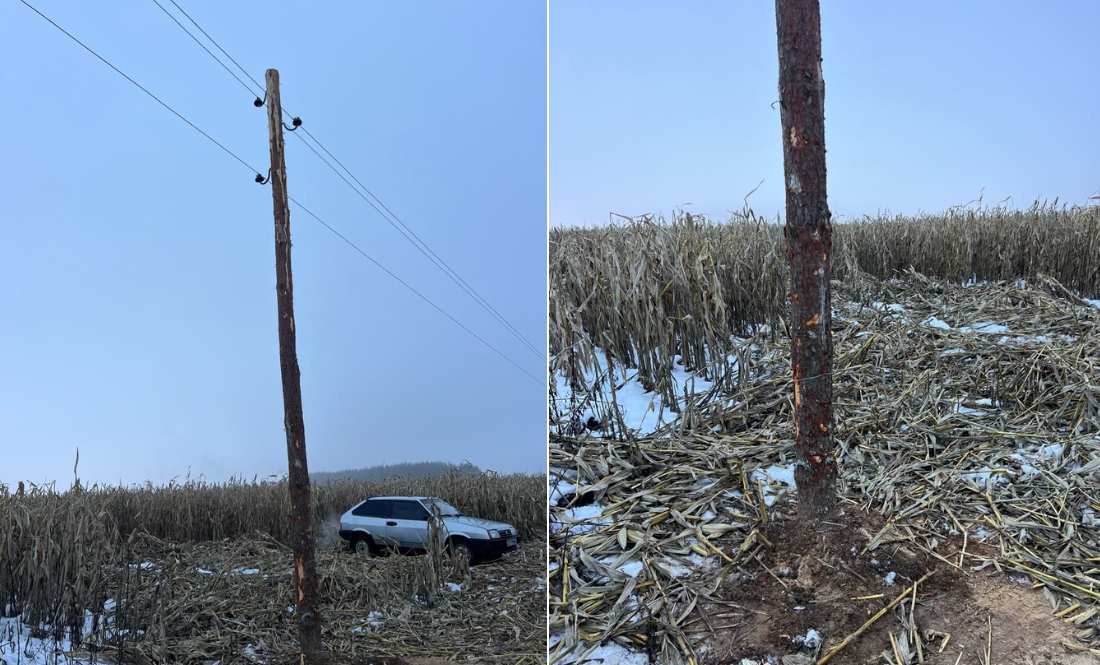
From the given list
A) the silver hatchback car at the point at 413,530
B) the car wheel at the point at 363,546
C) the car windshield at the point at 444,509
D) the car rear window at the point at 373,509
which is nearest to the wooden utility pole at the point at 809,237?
the silver hatchback car at the point at 413,530

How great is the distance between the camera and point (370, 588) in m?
7.89

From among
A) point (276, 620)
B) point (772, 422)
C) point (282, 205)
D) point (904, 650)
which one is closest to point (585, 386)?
point (772, 422)

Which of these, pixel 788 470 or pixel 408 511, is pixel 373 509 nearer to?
pixel 408 511

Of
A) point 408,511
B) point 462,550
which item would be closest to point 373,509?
point 408,511

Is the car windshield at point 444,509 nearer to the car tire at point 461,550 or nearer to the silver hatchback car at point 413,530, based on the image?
the silver hatchback car at point 413,530

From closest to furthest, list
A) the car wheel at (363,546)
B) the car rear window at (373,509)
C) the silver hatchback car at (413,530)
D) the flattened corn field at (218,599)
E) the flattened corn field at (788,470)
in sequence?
1. the flattened corn field at (788,470)
2. the flattened corn field at (218,599)
3. the silver hatchback car at (413,530)
4. the car rear window at (373,509)
5. the car wheel at (363,546)

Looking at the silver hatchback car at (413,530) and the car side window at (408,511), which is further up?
the car side window at (408,511)

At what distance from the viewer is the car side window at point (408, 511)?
9.88m

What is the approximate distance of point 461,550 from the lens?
9148 millimetres

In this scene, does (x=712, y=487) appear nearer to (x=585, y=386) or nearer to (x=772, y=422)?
(x=772, y=422)

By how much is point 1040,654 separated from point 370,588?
23.2ft

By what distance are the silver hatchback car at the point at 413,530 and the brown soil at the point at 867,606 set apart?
689cm

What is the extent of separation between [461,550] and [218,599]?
10.3ft

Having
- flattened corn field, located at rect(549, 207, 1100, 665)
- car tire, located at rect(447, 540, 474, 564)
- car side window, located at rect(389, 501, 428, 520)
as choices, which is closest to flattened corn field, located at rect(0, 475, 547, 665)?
car tire, located at rect(447, 540, 474, 564)
